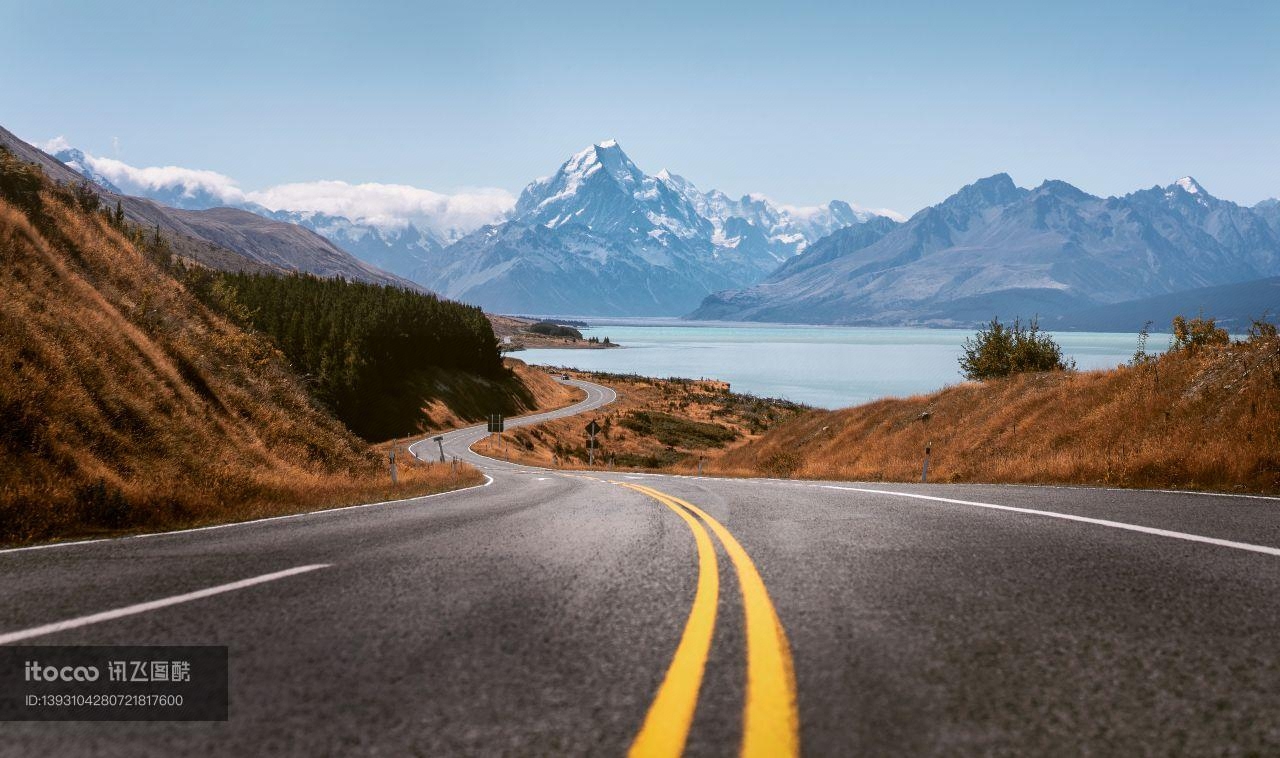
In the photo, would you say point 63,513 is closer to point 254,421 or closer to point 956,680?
point 956,680

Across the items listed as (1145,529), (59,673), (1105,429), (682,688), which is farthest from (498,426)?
(682,688)

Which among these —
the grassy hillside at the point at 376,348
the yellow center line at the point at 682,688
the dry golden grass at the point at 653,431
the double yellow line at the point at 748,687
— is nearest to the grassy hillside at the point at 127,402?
the yellow center line at the point at 682,688

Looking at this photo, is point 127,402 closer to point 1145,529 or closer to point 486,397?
point 1145,529

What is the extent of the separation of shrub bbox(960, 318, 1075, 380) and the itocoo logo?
36.1 meters

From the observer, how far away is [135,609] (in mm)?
4125

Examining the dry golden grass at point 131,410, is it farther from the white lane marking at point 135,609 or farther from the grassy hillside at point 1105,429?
the grassy hillside at point 1105,429

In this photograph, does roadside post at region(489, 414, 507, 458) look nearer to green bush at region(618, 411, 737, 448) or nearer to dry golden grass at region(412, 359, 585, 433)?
dry golden grass at region(412, 359, 585, 433)

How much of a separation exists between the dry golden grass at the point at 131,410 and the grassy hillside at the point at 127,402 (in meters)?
0.04

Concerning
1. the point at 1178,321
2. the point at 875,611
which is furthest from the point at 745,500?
the point at 1178,321

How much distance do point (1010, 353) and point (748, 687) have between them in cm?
3738

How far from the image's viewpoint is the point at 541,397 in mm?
102500

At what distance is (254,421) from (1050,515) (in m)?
20.7

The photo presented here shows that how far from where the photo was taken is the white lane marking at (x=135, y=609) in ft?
12.0

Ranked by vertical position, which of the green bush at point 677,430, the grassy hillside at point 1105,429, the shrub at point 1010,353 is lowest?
the green bush at point 677,430
